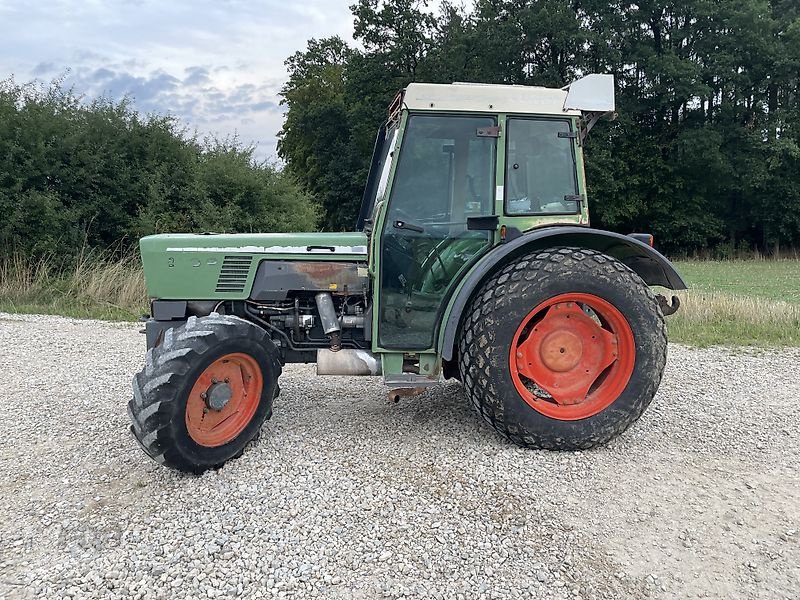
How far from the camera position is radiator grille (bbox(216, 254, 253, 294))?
4027 mm

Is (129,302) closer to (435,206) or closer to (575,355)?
(435,206)

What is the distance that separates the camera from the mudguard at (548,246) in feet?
11.7

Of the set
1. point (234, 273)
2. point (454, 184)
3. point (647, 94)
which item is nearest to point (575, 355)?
point (454, 184)

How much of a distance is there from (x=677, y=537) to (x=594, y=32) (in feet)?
83.9

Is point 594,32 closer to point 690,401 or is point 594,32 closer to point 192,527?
point 690,401

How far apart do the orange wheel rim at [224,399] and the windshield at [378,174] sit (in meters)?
1.25

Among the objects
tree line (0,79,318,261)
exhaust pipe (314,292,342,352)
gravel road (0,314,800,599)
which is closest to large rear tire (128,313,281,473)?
gravel road (0,314,800,599)

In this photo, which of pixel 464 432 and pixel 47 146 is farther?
pixel 47 146

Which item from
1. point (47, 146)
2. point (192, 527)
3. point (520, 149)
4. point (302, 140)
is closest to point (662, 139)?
point (302, 140)

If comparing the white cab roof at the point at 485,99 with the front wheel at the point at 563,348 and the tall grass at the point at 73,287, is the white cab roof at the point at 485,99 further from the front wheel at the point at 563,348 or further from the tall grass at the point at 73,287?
the tall grass at the point at 73,287

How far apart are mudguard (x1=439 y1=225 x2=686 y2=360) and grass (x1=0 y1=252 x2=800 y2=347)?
3259 mm

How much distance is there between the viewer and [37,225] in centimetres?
1045

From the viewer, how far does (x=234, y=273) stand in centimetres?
404

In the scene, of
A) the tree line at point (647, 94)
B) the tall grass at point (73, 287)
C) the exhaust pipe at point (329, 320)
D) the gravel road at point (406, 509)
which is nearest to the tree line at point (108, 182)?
the tall grass at point (73, 287)
